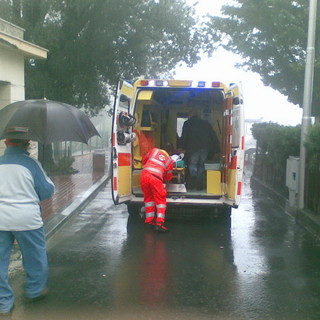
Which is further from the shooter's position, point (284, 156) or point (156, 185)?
point (284, 156)

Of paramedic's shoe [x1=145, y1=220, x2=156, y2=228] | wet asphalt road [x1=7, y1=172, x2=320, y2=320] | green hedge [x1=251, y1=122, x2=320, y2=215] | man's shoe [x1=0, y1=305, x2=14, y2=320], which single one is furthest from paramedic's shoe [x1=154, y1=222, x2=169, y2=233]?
man's shoe [x1=0, y1=305, x2=14, y2=320]

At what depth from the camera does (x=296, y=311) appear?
13.8 ft

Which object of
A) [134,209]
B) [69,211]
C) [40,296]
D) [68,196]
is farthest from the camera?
[68,196]

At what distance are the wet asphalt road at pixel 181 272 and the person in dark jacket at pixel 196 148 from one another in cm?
92

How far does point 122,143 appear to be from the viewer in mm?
7609

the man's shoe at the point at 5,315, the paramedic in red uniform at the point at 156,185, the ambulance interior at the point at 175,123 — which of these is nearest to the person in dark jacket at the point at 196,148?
the ambulance interior at the point at 175,123

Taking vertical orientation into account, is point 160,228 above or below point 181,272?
above

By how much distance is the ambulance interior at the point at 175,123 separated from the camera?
8125 mm

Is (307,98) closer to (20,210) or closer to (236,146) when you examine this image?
(236,146)

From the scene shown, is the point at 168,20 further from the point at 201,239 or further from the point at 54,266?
the point at 54,266

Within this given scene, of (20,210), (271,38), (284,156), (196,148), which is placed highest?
(271,38)

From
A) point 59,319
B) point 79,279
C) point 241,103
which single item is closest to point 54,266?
point 79,279

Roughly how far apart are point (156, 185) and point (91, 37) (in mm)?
8589

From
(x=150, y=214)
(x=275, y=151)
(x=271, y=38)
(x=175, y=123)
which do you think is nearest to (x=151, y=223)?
(x=150, y=214)
